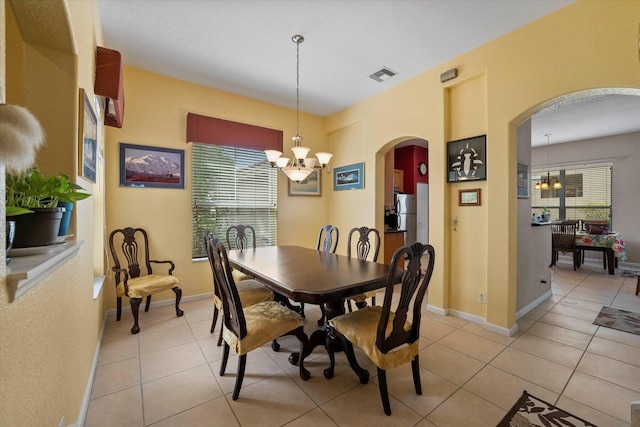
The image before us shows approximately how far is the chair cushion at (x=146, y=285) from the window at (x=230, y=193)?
0.71 m

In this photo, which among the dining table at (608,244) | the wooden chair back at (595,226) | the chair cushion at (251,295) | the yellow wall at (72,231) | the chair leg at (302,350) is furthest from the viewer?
the wooden chair back at (595,226)

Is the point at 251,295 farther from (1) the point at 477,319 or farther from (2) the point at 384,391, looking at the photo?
(1) the point at 477,319

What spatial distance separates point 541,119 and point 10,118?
6.66 m

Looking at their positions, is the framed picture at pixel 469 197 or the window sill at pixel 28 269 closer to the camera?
the window sill at pixel 28 269

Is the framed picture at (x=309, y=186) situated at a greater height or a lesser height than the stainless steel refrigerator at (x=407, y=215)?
greater

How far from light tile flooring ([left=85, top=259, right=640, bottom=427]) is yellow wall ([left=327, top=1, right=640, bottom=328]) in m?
0.56

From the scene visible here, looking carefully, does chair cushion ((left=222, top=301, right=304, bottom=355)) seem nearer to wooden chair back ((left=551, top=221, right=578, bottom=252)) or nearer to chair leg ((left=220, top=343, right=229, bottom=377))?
chair leg ((left=220, top=343, right=229, bottom=377))

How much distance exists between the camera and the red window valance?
369cm

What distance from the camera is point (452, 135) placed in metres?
3.25

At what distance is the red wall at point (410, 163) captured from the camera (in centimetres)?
688

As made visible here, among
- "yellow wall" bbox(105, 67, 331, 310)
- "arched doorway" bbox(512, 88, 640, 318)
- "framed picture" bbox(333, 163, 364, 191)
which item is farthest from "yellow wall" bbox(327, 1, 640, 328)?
"yellow wall" bbox(105, 67, 331, 310)

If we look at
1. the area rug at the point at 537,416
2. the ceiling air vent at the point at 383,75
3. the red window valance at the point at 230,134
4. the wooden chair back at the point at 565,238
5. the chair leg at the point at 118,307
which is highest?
the ceiling air vent at the point at 383,75

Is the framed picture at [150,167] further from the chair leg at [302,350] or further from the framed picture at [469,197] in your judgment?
the framed picture at [469,197]

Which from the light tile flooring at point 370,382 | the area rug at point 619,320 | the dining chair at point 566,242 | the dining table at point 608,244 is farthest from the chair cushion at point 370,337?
the dining table at point 608,244
